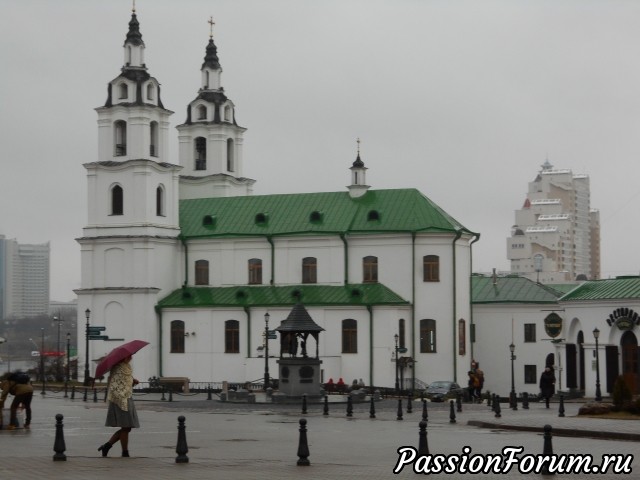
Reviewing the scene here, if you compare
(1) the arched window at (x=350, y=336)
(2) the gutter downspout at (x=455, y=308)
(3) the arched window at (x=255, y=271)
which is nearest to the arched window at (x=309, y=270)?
(3) the arched window at (x=255, y=271)

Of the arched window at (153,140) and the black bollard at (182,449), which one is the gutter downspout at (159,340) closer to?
the arched window at (153,140)

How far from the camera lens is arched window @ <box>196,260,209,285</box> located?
81.2 m

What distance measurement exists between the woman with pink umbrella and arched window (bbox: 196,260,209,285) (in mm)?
56810

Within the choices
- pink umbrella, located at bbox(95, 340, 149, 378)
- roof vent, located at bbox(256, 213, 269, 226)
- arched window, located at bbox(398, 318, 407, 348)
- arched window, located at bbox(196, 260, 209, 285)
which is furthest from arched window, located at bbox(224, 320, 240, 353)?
pink umbrella, located at bbox(95, 340, 149, 378)

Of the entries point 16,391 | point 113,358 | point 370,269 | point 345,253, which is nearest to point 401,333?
point 370,269

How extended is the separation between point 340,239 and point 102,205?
14934mm

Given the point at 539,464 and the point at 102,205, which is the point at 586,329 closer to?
the point at 102,205

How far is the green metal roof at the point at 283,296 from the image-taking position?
248 ft

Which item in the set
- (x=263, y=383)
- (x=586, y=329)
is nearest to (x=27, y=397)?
(x=586, y=329)

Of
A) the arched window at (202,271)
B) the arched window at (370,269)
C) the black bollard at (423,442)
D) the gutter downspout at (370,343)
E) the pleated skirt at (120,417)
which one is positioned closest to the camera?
the black bollard at (423,442)

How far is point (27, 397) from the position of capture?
3247cm

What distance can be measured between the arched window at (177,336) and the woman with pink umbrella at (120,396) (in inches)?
2165

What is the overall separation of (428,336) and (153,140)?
21219 millimetres

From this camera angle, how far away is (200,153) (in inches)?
3521
